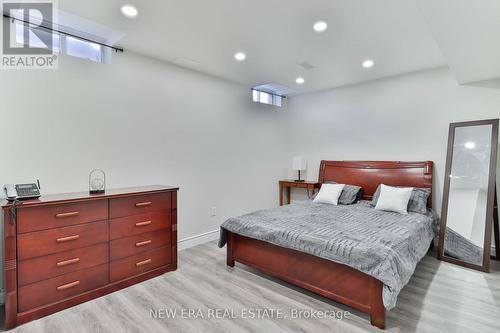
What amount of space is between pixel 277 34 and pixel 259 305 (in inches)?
105

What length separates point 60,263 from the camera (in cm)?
219

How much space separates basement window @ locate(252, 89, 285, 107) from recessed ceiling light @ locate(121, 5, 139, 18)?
2685 mm

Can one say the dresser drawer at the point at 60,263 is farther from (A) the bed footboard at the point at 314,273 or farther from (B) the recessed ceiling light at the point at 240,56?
(B) the recessed ceiling light at the point at 240,56

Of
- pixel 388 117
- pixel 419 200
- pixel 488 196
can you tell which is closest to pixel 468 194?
pixel 488 196

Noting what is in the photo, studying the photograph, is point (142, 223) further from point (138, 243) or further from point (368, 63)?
point (368, 63)

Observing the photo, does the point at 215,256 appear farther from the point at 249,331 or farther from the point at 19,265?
the point at 19,265

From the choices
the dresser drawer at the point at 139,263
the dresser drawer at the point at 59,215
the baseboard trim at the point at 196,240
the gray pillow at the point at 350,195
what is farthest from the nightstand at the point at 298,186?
the dresser drawer at the point at 59,215

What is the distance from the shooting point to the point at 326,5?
7.11 feet

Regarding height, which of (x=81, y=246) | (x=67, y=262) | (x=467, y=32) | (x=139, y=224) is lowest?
(x=67, y=262)

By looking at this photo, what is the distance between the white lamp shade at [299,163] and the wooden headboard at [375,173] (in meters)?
0.35

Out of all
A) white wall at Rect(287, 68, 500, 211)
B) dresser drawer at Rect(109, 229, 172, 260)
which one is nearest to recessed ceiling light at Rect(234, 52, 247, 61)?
white wall at Rect(287, 68, 500, 211)

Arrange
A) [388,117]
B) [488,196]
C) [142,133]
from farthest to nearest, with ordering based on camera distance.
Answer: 1. [388,117]
2. [142,133]
3. [488,196]

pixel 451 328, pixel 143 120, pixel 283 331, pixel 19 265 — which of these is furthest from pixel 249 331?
pixel 143 120

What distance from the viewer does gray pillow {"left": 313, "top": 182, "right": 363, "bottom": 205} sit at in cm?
404
